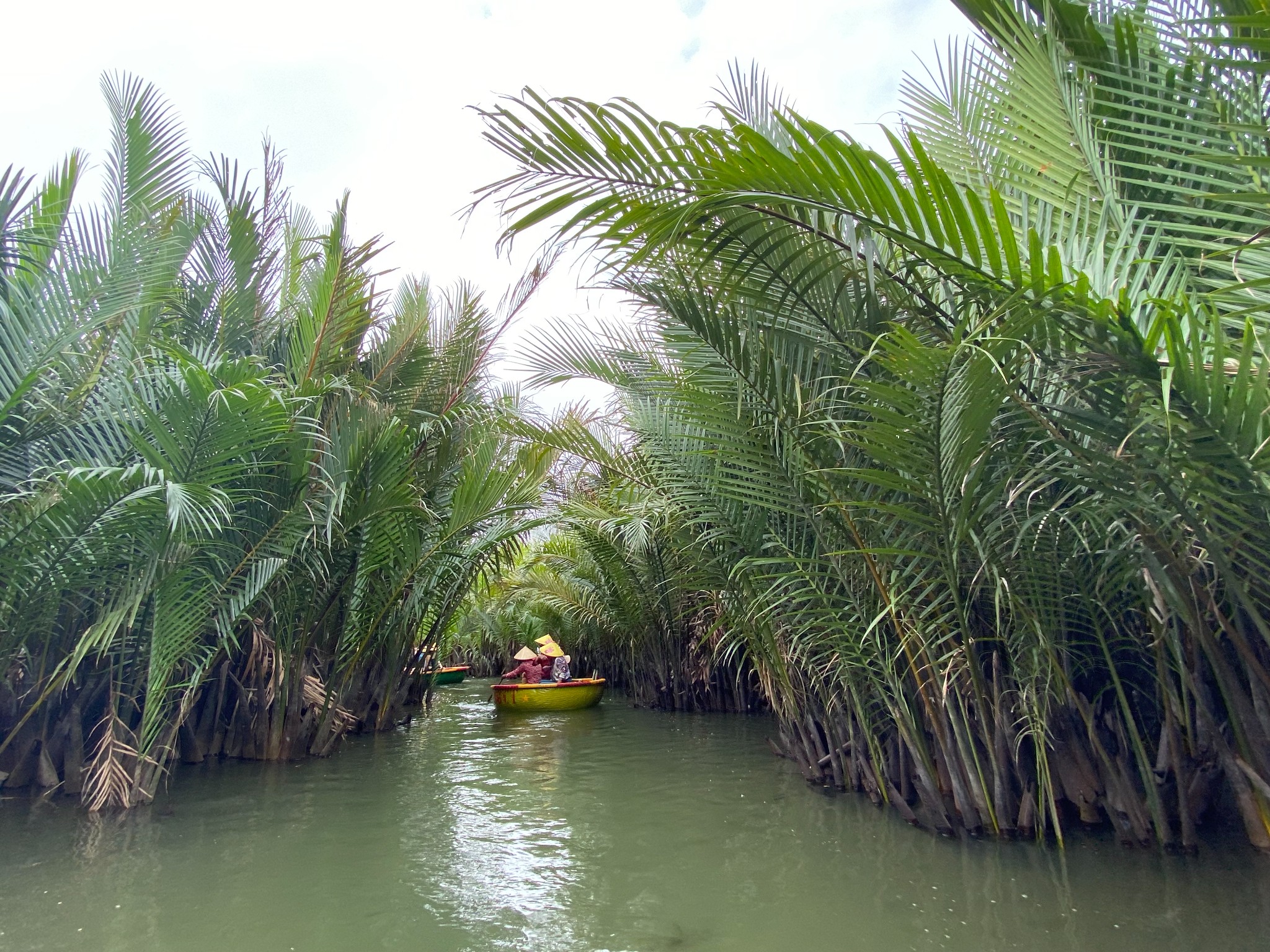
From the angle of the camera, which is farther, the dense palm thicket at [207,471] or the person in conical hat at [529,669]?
the person in conical hat at [529,669]

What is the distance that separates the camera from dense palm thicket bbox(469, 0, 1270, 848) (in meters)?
2.26

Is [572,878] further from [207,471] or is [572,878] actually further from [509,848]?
[207,471]

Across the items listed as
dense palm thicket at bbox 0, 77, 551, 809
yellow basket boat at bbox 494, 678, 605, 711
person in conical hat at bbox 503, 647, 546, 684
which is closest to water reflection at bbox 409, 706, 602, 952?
dense palm thicket at bbox 0, 77, 551, 809

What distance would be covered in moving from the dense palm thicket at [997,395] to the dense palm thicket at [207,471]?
7.04 ft

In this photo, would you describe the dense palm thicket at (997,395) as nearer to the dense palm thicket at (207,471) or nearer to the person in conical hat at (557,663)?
the dense palm thicket at (207,471)

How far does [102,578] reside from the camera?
4973 mm

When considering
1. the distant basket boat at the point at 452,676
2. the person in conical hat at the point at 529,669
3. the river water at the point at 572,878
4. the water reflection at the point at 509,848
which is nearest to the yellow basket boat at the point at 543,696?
the person in conical hat at the point at 529,669

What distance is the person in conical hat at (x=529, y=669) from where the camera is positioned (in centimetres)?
1269

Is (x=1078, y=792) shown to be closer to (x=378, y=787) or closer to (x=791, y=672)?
(x=791, y=672)

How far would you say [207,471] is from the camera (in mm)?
4711

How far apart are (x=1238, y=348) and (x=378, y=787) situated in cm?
594

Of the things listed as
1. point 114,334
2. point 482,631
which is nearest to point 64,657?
point 114,334

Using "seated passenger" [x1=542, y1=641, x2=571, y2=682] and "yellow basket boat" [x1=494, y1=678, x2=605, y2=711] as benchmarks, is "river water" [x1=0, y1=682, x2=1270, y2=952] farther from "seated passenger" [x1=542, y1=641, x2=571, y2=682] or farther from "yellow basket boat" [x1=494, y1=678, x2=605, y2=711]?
"seated passenger" [x1=542, y1=641, x2=571, y2=682]

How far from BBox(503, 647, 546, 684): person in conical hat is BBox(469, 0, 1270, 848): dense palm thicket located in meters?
7.78
